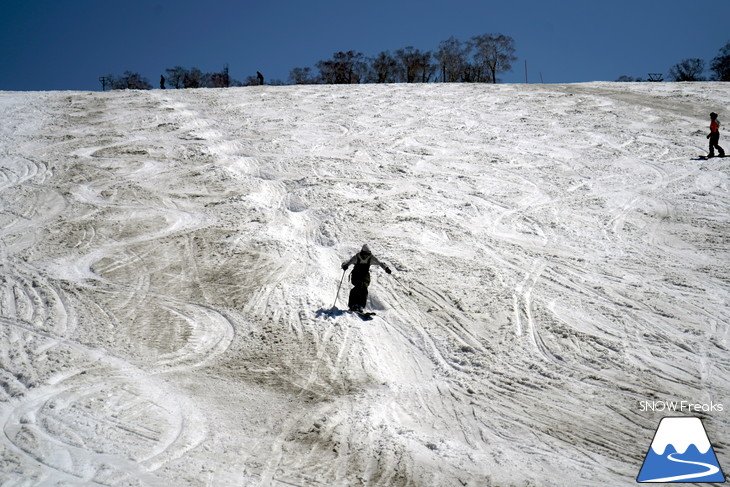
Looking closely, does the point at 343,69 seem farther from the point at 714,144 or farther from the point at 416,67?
the point at 714,144

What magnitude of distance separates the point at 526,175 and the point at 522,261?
18.7 feet

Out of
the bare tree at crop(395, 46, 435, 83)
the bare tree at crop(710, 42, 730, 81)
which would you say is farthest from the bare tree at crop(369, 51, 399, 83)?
the bare tree at crop(710, 42, 730, 81)

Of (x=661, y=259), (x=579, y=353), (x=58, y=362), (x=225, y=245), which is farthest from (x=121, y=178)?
(x=661, y=259)

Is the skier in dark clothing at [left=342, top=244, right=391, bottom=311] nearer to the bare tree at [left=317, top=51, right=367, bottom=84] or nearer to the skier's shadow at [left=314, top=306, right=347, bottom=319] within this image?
the skier's shadow at [left=314, top=306, right=347, bottom=319]

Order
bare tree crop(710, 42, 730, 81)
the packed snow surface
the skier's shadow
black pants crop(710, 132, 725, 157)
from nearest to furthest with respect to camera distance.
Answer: the packed snow surface
the skier's shadow
black pants crop(710, 132, 725, 157)
bare tree crop(710, 42, 730, 81)

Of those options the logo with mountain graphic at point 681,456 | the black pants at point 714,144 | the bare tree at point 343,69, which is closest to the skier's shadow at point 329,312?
the logo with mountain graphic at point 681,456

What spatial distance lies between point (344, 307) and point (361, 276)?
2.16 feet

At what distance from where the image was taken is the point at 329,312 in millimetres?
8570

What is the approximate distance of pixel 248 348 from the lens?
7.55 metres

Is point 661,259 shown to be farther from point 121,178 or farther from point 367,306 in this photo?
point 121,178

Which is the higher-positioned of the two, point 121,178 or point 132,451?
A: point 121,178

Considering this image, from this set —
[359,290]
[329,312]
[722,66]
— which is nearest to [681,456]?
[359,290]

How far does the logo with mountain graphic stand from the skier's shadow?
451 cm

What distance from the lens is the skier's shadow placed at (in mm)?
8445
